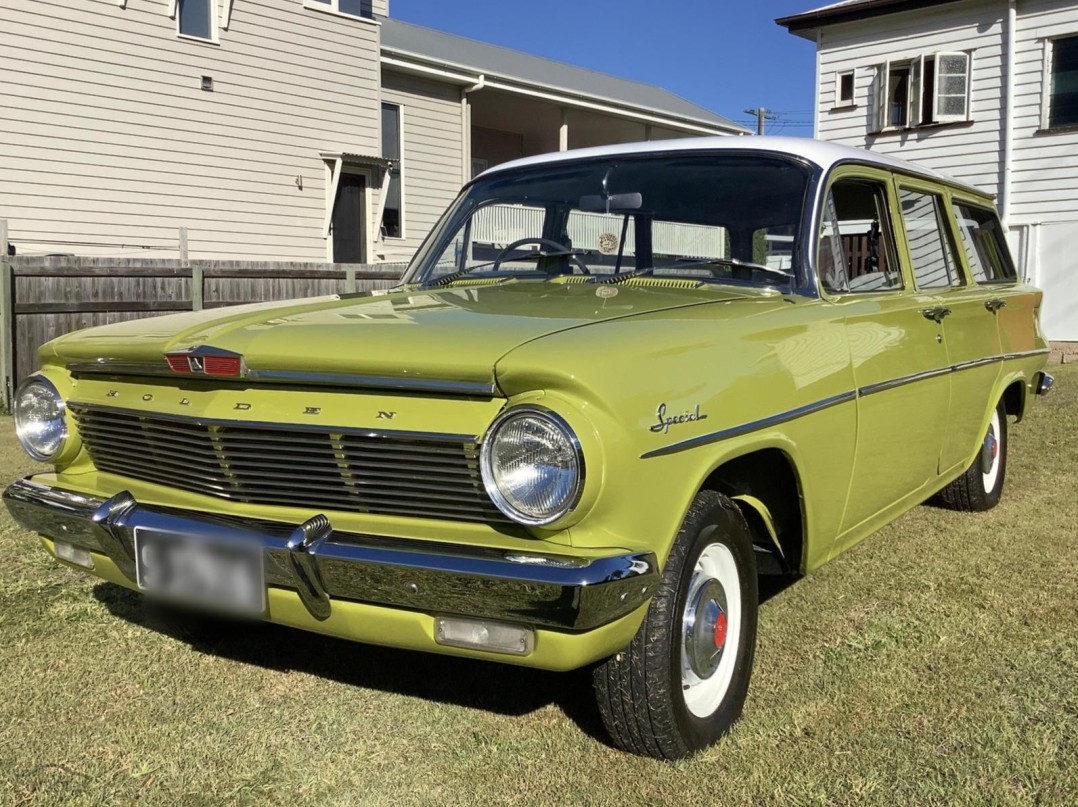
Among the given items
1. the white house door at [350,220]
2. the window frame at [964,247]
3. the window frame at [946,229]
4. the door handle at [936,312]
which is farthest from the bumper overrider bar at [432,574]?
the white house door at [350,220]

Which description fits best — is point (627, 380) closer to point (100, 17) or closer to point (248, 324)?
point (248, 324)

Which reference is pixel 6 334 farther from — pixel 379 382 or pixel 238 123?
pixel 379 382

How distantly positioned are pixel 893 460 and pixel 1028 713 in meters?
1.01

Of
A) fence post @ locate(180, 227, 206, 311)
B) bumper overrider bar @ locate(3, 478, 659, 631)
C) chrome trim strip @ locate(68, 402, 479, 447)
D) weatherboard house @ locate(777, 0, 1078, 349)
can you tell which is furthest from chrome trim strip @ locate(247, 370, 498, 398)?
weatherboard house @ locate(777, 0, 1078, 349)

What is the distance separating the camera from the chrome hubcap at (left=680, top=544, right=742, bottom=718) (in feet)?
8.57

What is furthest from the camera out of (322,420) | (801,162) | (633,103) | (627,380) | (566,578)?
(633,103)

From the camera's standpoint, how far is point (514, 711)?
9.69 feet

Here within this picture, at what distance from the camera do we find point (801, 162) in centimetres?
346

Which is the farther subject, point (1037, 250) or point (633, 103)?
point (633, 103)

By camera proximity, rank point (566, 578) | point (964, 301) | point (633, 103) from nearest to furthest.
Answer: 1. point (566, 578)
2. point (964, 301)
3. point (633, 103)

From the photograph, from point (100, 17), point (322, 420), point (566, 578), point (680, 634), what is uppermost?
point (100, 17)

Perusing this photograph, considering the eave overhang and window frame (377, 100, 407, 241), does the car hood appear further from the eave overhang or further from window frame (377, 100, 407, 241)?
the eave overhang

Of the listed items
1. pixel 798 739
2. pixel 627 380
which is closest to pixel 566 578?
pixel 627 380

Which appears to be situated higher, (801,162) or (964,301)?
(801,162)
